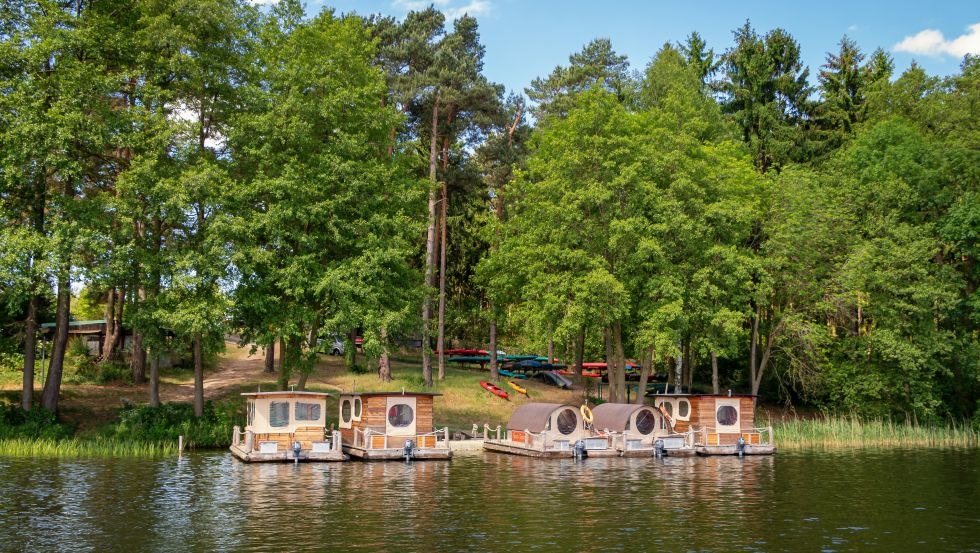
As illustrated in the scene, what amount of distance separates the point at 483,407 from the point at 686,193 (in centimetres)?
1920

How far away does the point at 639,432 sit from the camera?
4312cm

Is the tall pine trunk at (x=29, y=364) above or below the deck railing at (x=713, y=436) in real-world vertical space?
→ above

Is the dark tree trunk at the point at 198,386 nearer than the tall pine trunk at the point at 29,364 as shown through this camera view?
No

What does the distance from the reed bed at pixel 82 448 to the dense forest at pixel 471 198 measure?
412cm

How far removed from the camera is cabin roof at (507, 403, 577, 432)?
1628 inches

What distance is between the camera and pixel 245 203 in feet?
140

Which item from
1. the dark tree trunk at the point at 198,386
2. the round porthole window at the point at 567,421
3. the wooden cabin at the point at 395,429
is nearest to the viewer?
the wooden cabin at the point at 395,429

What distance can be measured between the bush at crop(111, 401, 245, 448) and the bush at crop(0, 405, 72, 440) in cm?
247

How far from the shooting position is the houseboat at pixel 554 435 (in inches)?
1597

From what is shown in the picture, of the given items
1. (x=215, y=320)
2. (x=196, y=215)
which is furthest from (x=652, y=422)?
(x=196, y=215)

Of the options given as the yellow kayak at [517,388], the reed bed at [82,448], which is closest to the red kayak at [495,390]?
the yellow kayak at [517,388]

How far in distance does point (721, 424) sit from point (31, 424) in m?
34.5

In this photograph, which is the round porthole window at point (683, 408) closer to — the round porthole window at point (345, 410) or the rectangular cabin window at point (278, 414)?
the round porthole window at point (345, 410)

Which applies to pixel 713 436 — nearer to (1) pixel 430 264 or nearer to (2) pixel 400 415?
(2) pixel 400 415
